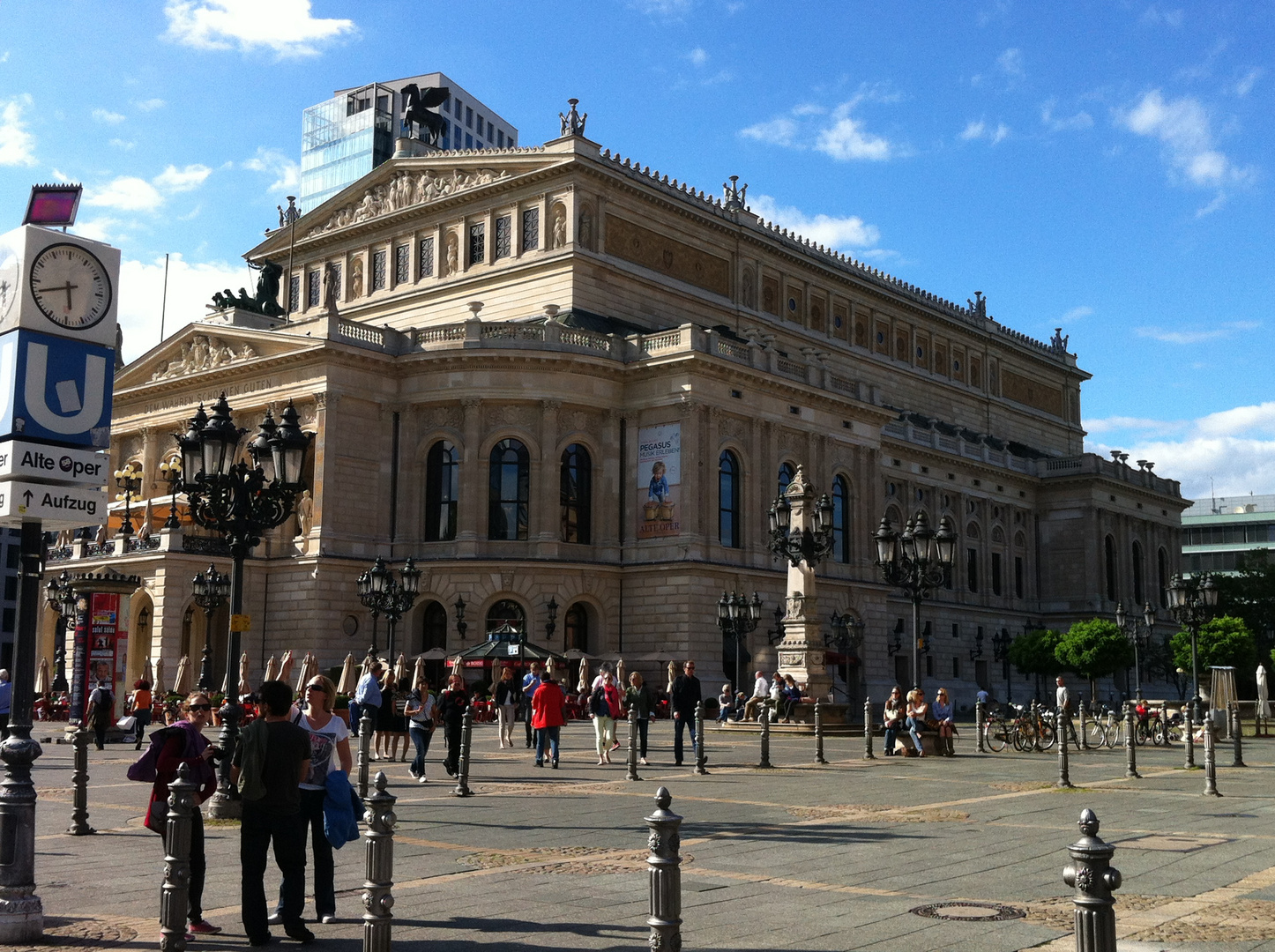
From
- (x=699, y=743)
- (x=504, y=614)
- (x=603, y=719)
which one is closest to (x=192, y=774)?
(x=699, y=743)

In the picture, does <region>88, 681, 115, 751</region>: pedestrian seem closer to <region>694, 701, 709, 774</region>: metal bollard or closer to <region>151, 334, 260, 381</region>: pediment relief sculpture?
<region>694, 701, 709, 774</region>: metal bollard

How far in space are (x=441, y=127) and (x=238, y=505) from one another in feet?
173

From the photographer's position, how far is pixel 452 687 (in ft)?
74.0

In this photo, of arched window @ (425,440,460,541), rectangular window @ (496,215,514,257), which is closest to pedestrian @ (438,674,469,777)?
arched window @ (425,440,460,541)

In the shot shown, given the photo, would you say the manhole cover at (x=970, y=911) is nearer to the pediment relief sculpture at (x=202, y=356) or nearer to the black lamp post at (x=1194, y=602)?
the black lamp post at (x=1194, y=602)

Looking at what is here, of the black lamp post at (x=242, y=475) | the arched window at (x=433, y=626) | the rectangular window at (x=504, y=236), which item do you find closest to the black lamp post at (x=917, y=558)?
the black lamp post at (x=242, y=475)

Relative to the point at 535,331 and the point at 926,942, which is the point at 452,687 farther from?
the point at 535,331

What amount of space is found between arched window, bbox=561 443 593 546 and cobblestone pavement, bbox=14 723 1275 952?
2951 centimetres

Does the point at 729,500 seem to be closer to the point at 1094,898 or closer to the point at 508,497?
the point at 508,497

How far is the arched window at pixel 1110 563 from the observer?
264ft

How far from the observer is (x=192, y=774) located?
10398mm

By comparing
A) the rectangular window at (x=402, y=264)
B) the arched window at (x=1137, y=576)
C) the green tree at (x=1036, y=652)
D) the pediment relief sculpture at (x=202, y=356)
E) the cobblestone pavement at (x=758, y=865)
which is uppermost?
the rectangular window at (x=402, y=264)

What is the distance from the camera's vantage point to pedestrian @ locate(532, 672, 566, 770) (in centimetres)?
2347

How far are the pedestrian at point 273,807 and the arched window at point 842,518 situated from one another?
162 ft
